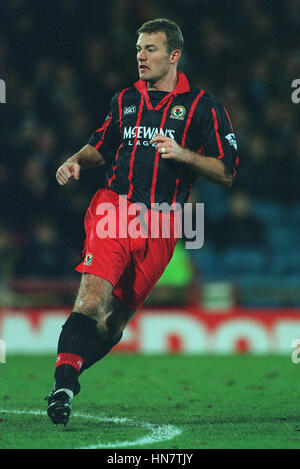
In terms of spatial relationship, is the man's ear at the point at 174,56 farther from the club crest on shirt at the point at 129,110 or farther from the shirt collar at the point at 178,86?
the club crest on shirt at the point at 129,110

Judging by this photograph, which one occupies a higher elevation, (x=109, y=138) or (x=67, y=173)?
(x=109, y=138)

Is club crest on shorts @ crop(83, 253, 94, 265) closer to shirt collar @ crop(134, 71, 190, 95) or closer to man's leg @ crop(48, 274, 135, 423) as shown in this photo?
man's leg @ crop(48, 274, 135, 423)

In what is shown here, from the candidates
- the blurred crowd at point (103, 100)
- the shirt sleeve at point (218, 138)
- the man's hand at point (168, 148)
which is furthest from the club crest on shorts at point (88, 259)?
the blurred crowd at point (103, 100)

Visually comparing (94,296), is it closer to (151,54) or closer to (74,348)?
(74,348)

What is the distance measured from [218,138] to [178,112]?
11.1 inches

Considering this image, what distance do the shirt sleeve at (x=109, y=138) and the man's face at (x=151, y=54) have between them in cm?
30

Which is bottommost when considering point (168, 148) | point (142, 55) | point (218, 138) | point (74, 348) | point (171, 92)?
point (74, 348)

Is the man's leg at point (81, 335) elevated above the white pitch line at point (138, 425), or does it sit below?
above

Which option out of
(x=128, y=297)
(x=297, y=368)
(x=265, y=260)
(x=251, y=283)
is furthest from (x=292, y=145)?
(x=128, y=297)

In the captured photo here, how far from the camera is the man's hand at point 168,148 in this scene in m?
4.25

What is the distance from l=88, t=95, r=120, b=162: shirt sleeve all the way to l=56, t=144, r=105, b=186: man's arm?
0.04 metres

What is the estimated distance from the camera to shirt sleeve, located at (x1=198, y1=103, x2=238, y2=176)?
4.59 m

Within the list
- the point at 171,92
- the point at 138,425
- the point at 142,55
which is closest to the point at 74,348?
the point at 138,425

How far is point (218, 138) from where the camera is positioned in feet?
15.1
